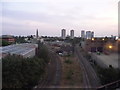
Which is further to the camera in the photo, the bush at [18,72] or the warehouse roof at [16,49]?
the warehouse roof at [16,49]

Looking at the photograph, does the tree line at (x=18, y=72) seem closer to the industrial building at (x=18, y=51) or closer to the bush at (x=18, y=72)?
the bush at (x=18, y=72)

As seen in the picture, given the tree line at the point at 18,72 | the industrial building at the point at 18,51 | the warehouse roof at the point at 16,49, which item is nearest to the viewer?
the tree line at the point at 18,72

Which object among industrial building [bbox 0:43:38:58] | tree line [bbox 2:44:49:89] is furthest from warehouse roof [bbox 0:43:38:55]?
tree line [bbox 2:44:49:89]

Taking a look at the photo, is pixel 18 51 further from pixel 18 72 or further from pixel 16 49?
pixel 18 72

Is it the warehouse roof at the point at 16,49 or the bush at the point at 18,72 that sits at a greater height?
the warehouse roof at the point at 16,49

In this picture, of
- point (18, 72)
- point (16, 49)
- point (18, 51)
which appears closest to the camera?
point (18, 72)

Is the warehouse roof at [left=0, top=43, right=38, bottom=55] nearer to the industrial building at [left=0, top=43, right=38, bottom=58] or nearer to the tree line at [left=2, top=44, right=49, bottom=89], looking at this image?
the industrial building at [left=0, top=43, right=38, bottom=58]

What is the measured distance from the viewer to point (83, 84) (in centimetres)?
1233

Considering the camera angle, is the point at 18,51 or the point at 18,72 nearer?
the point at 18,72

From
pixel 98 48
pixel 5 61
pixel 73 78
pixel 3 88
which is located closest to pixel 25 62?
pixel 5 61

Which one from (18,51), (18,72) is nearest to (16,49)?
(18,51)

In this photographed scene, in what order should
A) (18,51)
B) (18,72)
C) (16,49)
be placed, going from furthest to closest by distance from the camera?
(16,49) → (18,51) → (18,72)

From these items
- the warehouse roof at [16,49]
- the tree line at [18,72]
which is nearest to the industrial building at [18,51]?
the warehouse roof at [16,49]

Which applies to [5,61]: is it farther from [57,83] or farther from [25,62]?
[57,83]
